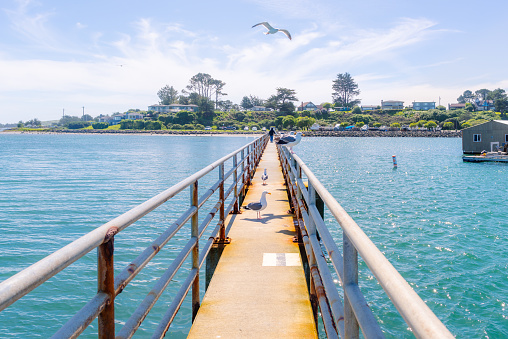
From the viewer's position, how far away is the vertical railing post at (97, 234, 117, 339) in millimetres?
2035

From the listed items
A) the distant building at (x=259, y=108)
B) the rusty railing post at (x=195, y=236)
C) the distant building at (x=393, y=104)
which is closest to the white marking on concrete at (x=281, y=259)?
the rusty railing post at (x=195, y=236)

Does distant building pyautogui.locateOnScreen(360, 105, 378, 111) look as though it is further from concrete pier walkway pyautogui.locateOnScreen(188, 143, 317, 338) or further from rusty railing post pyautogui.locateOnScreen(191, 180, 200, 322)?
rusty railing post pyautogui.locateOnScreen(191, 180, 200, 322)

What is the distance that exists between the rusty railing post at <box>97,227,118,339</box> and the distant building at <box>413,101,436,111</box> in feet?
662

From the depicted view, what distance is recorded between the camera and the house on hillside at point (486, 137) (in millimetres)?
49750

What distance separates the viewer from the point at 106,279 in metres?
2.06

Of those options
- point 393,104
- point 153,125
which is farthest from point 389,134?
point 153,125

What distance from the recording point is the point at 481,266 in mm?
12070

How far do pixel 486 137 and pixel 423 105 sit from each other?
146865 millimetres

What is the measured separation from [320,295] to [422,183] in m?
30.8

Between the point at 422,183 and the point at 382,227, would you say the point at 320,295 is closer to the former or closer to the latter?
the point at 382,227

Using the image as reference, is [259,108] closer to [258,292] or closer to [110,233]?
[258,292]

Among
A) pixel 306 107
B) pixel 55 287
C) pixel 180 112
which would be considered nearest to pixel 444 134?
pixel 306 107

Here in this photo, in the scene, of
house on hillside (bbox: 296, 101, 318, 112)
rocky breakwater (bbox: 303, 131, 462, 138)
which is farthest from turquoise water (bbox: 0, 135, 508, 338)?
house on hillside (bbox: 296, 101, 318, 112)

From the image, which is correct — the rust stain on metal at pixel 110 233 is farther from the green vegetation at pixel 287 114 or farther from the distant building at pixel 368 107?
the distant building at pixel 368 107
